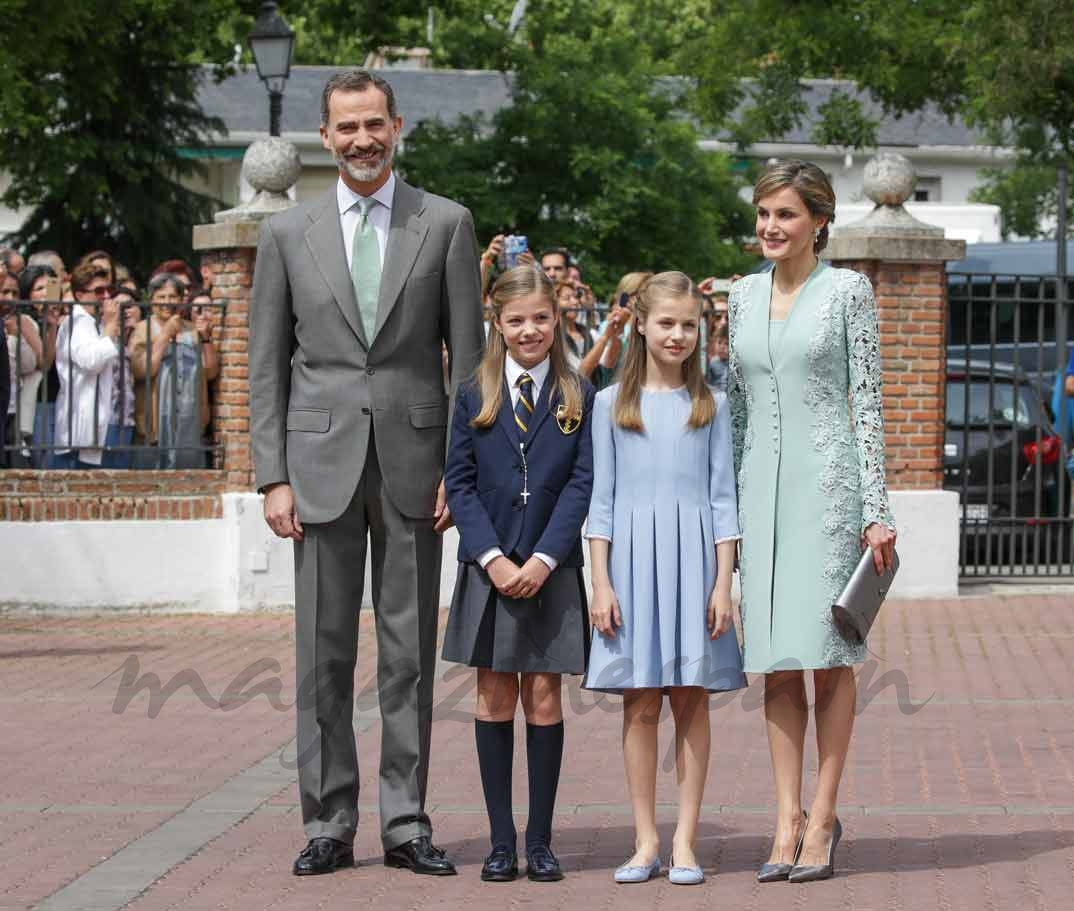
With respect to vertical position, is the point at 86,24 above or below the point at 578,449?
above

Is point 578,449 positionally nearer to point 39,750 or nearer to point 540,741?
point 540,741

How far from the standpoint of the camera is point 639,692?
603 centimetres

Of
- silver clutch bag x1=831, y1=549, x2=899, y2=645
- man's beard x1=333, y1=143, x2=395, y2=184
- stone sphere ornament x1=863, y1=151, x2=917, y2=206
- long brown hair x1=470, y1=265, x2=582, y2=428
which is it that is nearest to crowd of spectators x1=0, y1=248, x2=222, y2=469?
stone sphere ornament x1=863, y1=151, x2=917, y2=206

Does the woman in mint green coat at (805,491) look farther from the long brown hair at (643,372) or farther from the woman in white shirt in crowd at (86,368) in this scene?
the woman in white shirt in crowd at (86,368)

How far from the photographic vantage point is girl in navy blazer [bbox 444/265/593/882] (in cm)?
598

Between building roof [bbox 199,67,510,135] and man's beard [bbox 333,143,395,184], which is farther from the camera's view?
building roof [bbox 199,67,510,135]

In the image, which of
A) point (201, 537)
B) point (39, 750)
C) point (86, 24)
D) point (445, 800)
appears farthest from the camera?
point (86, 24)

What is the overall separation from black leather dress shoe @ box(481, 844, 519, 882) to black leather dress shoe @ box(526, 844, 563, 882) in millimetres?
48

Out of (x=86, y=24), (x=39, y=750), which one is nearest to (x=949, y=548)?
(x=39, y=750)

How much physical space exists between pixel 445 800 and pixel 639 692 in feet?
5.10

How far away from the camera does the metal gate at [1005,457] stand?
47.6ft

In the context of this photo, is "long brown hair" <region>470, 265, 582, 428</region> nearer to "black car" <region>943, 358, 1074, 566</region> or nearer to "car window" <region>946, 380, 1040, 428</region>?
"black car" <region>943, 358, 1074, 566</region>

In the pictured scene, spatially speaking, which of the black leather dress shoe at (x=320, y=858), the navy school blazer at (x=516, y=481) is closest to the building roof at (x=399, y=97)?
the navy school blazer at (x=516, y=481)

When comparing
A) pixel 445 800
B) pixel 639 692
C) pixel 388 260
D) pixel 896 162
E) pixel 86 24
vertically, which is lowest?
pixel 445 800
